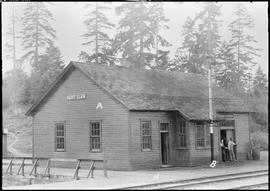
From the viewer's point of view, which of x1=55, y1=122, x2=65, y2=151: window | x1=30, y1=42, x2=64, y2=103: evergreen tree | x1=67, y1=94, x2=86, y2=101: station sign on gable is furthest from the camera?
x1=30, y1=42, x2=64, y2=103: evergreen tree

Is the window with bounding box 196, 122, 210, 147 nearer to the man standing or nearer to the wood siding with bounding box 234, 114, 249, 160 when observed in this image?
the man standing

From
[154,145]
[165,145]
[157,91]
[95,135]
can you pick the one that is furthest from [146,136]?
[157,91]

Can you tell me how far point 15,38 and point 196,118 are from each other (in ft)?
127

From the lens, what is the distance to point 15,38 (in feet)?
196

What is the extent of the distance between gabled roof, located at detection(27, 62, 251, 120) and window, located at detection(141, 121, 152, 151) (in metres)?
0.90

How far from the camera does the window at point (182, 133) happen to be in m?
27.2

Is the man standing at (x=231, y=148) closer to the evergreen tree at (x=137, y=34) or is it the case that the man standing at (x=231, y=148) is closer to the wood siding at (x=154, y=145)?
the wood siding at (x=154, y=145)

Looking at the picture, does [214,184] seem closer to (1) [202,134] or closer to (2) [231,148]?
(1) [202,134]

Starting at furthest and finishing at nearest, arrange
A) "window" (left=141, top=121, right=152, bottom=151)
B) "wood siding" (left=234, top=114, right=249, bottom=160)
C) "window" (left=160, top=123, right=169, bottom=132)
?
"wood siding" (left=234, top=114, right=249, bottom=160), "window" (left=160, top=123, right=169, bottom=132), "window" (left=141, top=121, right=152, bottom=151)

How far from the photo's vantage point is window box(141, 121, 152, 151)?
25.8 m

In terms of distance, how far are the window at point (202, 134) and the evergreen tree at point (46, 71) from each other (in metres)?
25.8

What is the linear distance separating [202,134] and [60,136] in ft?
26.4

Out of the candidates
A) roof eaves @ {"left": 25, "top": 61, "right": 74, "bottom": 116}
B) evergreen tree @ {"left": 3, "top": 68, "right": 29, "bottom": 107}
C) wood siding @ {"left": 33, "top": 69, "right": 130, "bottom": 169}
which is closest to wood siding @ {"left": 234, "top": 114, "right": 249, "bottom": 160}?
wood siding @ {"left": 33, "top": 69, "right": 130, "bottom": 169}

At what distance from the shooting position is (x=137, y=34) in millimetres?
49125
